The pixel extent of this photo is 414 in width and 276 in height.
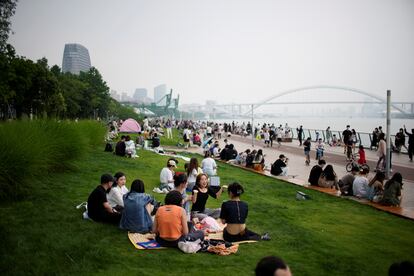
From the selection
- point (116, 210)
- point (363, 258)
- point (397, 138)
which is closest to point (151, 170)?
point (116, 210)

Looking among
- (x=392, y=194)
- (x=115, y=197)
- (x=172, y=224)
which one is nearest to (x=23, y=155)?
(x=115, y=197)

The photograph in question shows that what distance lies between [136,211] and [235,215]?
1.76 metres

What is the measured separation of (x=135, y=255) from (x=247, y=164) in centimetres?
1119

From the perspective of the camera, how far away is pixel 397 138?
70.8 feet

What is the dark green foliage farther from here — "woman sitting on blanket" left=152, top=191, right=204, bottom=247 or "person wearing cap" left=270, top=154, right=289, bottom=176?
"person wearing cap" left=270, top=154, right=289, bottom=176

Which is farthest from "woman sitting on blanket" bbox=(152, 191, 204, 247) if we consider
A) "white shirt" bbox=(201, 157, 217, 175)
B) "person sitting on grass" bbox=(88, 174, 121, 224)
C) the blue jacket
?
"white shirt" bbox=(201, 157, 217, 175)

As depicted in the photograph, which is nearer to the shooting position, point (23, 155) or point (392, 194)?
point (23, 155)

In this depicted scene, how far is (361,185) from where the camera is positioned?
9.99 metres

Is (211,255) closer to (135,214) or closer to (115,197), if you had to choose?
(135,214)

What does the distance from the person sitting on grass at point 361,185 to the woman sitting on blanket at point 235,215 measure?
5.04m

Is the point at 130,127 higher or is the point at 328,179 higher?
the point at 130,127

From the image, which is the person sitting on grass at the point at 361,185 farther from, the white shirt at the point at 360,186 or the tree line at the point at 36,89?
the tree line at the point at 36,89

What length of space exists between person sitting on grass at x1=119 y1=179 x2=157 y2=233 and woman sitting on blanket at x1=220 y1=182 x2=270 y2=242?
1396mm

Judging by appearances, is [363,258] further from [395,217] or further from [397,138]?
[397,138]
